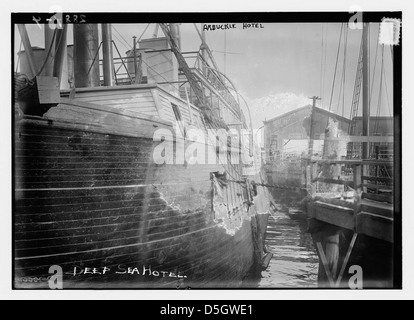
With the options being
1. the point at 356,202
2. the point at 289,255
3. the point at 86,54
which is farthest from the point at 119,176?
the point at 289,255

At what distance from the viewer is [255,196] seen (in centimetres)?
621

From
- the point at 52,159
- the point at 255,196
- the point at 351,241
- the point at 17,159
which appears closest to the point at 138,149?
the point at 52,159

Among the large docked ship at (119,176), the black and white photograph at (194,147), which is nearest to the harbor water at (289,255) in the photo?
the black and white photograph at (194,147)

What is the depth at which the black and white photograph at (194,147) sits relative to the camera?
3473 mm

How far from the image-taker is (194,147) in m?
4.44

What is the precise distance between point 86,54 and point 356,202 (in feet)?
16.6

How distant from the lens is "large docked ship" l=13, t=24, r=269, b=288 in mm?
3402

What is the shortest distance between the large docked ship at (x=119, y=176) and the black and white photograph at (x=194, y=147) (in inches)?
0.7

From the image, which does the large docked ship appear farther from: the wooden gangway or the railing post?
the railing post

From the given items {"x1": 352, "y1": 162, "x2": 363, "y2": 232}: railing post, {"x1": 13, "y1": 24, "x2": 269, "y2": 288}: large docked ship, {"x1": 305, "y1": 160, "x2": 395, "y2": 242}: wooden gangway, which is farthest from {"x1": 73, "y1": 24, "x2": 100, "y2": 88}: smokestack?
{"x1": 352, "y1": 162, "x2": 363, "y2": 232}: railing post

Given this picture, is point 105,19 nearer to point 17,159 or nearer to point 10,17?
point 10,17

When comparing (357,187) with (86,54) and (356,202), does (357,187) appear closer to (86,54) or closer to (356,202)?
(356,202)

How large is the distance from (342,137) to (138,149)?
3.22 meters

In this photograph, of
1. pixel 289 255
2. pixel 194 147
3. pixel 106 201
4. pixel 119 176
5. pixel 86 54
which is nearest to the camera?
pixel 106 201
